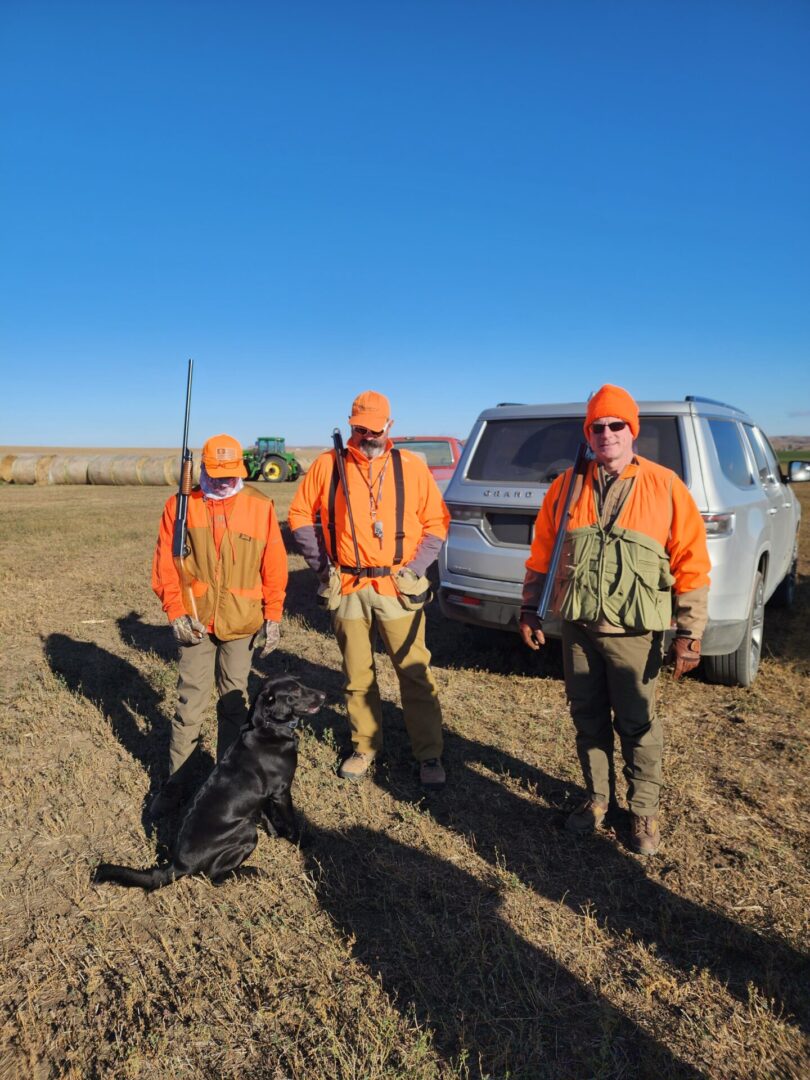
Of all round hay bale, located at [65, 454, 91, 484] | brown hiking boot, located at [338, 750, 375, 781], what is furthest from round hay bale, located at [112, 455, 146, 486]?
brown hiking boot, located at [338, 750, 375, 781]

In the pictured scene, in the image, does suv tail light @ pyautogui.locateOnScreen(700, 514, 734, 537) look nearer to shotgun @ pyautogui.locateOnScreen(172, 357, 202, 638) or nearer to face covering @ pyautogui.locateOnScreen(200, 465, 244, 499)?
face covering @ pyautogui.locateOnScreen(200, 465, 244, 499)

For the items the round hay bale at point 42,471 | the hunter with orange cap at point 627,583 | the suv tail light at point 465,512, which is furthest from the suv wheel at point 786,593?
the round hay bale at point 42,471

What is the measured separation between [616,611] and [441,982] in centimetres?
160

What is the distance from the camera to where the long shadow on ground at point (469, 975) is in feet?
6.92

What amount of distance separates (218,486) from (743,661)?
3939mm

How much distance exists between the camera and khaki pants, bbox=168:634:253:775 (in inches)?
142

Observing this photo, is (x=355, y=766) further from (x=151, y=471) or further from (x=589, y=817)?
(x=151, y=471)

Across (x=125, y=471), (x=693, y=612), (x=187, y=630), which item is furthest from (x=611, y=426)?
(x=125, y=471)

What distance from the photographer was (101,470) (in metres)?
33.7

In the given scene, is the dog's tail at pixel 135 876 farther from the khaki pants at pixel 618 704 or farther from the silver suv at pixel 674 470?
the silver suv at pixel 674 470

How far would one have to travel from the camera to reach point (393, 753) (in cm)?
430

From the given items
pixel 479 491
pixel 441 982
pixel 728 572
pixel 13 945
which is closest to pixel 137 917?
pixel 13 945

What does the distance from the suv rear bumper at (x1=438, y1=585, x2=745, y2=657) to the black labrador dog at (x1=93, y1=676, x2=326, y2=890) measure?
183 centimetres

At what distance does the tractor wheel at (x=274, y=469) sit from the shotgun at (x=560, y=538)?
3152 cm
